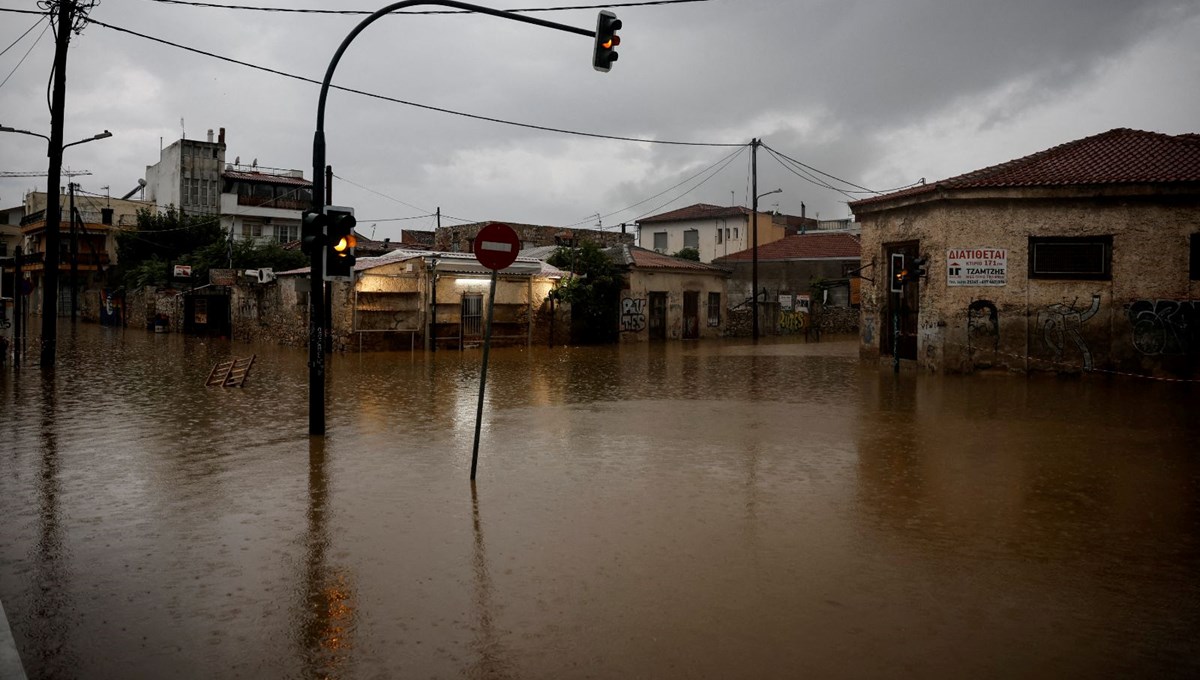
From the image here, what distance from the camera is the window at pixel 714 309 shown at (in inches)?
1512

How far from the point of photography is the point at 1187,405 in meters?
13.8

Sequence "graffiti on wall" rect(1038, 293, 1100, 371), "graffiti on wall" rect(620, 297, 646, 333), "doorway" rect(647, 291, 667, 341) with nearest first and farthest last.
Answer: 1. "graffiti on wall" rect(1038, 293, 1100, 371)
2. "graffiti on wall" rect(620, 297, 646, 333)
3. "doorway" rect(647, 291, 667, 341)

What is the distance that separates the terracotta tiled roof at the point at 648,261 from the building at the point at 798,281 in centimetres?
461

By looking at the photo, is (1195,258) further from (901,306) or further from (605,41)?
(605,41)

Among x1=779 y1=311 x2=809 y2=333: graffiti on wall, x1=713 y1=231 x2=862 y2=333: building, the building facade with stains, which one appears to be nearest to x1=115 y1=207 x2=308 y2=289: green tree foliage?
x1=713 y1=231 x2=862 y2=333: building

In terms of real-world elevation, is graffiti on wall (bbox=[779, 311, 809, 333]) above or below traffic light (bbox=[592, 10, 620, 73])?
below

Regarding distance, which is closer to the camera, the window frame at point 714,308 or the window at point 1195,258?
the window at point 1195,258

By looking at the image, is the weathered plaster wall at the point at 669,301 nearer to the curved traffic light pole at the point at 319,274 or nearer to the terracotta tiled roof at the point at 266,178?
the curved traffic light pole at the point at 319,274

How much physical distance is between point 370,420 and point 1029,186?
1586 centimetres

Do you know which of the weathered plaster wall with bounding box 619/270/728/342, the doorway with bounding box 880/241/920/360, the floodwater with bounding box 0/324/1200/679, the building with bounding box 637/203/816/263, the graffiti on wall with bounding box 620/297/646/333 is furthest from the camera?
the building with bounding box 637/203/816/263

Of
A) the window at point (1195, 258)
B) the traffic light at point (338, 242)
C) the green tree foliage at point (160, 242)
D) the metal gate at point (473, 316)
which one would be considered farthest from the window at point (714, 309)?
the traffic light at point (338, 242)

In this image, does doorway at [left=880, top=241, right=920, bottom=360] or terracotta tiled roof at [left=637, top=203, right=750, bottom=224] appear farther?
terracotta tiled roof at [left=637, top=203, right=750, bottom=224]

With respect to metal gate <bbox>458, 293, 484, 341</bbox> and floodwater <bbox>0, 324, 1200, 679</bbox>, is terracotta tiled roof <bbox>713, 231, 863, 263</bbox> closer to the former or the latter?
metal gate <bbox>458, 293, 484, 341</bbox>

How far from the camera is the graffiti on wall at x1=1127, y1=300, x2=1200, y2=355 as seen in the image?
18.2 metres
